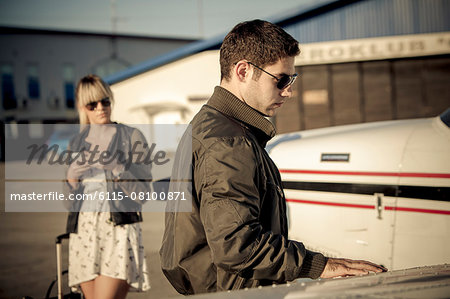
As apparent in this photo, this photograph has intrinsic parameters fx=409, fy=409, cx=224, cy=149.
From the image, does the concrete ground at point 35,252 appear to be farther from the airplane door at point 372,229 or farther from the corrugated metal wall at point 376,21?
the corrugated metal wall at point 376,21

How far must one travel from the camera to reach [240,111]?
150 cm

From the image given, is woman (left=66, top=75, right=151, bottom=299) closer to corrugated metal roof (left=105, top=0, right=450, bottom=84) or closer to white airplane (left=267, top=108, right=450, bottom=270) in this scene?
white airplane (left=267, top=108, right=450, bottom=270)

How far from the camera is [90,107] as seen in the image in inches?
114

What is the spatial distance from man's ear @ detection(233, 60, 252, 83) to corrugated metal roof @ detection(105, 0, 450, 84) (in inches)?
470

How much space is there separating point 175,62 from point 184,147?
13.8m

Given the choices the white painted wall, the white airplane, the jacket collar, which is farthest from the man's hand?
the white painted wall

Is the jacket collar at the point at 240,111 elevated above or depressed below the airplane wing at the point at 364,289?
above

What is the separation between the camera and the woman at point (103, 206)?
8.61 feet

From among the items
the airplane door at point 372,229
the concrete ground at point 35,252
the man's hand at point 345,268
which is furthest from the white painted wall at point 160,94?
the man's hand at point 345,268

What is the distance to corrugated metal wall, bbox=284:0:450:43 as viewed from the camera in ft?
38.7

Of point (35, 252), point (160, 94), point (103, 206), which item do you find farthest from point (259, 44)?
point (160, 94)

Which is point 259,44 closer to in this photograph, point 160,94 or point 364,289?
point 364,289

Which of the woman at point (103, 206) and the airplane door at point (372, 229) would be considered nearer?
the woman at point (103, 206)

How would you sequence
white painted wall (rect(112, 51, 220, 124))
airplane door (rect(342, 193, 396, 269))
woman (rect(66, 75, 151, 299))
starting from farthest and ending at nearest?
white painted wall (rect(112, 51, 220, 124)), airplane door (rect(342, 193, 396, 269)), woman (rect(66, 75, 151, 299))
